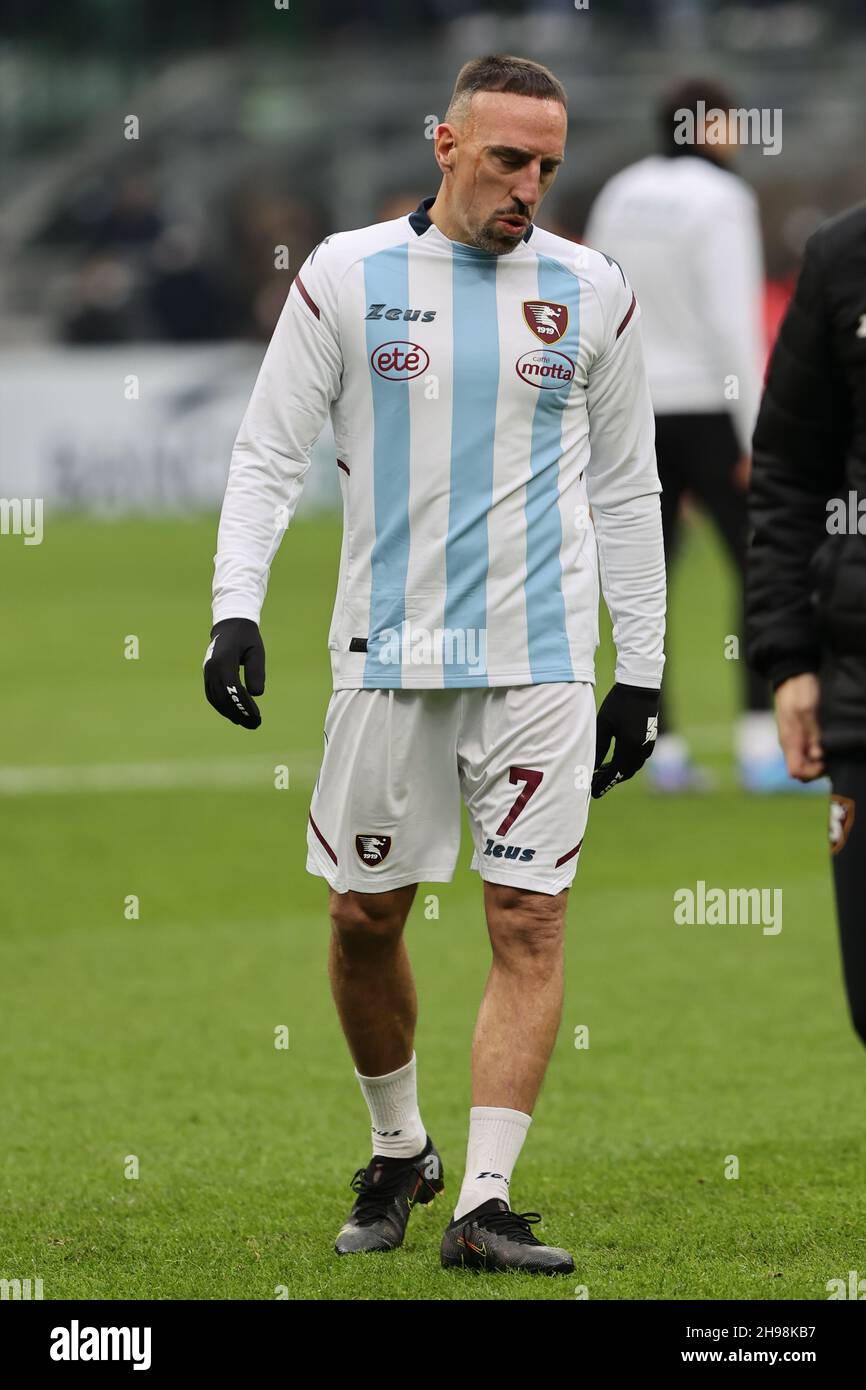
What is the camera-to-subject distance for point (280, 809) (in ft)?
32.4

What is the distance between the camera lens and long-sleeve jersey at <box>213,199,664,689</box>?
4402mm

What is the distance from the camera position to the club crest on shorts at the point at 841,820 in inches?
138

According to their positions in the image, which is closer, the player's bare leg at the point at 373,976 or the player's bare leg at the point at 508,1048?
the player's bare leg at the point at 508,1048

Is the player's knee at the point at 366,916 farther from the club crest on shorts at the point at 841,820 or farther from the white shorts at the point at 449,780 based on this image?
the club crest on shorts at the point at 841,820

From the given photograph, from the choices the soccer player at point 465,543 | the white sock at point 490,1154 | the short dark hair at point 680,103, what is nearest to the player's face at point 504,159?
the soccer player at point 465,543

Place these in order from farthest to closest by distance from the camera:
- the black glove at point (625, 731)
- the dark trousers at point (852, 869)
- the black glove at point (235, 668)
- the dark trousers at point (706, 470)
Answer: the dark trousers at point (706, 470) < the black glove at point (625, 731) < the black glove at point (235, 668) < the dark trousers at point (852, 869)

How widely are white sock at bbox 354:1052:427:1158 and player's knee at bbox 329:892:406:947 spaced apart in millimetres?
325

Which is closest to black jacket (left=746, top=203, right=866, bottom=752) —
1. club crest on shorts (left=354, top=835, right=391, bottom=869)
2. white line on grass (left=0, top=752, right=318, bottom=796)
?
club crest on shorts (left=354, top=835, right=391, bottom=869)

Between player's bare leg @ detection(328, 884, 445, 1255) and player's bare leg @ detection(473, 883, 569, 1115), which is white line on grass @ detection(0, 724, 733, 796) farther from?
player's bare leg @ detection(473, 883, 569, 1115)

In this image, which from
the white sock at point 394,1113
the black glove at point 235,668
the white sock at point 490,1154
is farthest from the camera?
the white sock at point 394,1113

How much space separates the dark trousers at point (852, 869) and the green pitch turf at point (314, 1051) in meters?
0.88
